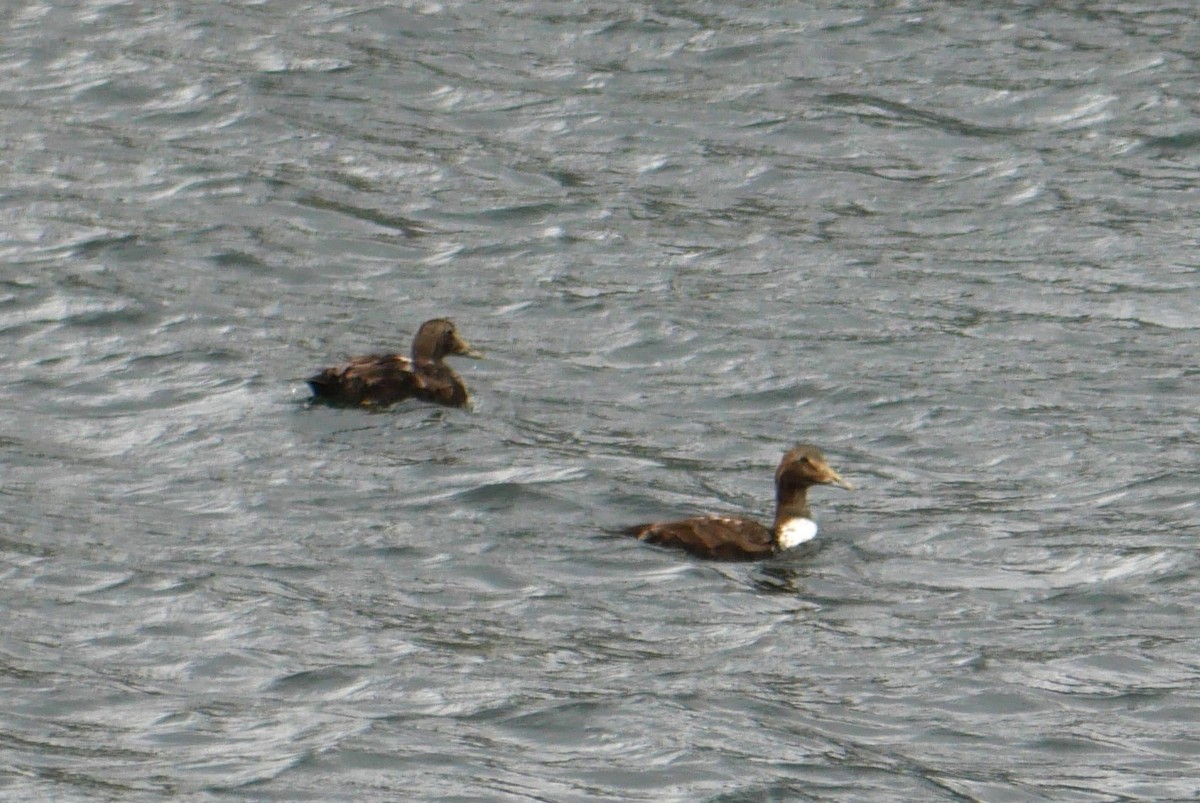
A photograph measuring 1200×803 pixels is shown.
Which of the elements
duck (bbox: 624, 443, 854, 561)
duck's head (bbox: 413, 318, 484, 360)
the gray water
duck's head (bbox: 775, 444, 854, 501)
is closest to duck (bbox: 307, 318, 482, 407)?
duck's head (bbox: 413, 318, 484, 360)

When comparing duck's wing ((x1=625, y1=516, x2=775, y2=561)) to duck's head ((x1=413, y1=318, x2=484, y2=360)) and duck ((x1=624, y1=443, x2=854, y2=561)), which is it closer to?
duck ((x1=624, y1=443, x2=854, y2=561))

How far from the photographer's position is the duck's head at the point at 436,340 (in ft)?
49.3

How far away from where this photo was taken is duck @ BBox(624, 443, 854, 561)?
12.4 meters

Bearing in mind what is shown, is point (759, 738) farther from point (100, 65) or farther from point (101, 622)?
point (100, 65)

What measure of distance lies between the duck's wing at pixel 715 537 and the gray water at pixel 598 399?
10 centimetres

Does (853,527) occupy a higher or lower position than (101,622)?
A: lower

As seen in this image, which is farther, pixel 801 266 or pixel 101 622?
pixel 801 266

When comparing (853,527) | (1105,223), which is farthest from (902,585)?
(1105,223)

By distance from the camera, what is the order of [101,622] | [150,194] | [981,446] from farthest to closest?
[150,194] → [981,446] → [101,622]

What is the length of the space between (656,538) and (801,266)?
539cm

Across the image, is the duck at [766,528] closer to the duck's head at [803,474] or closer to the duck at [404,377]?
the duck's head at [803,474]

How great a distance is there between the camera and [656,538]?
12547 millimetres

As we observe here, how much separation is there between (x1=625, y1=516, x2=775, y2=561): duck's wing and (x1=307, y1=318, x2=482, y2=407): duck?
252 cm

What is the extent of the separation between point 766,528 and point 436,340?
308 cm
